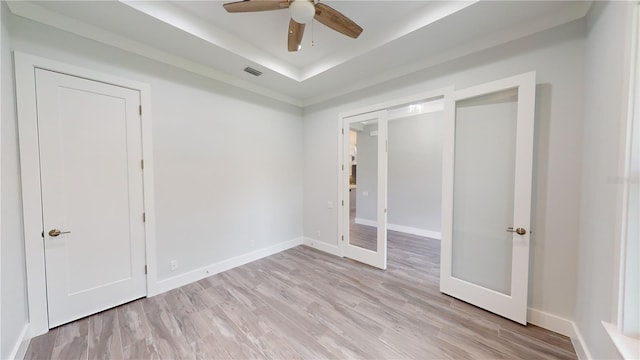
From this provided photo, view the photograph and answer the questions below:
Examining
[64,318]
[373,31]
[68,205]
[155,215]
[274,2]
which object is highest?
[373,31]

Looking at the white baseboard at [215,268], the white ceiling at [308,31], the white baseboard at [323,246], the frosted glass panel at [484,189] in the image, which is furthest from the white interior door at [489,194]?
the white baseboard at [215,268]

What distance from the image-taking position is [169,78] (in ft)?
8.63

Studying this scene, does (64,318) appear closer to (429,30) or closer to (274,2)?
(274,2)

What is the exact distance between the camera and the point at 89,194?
7.03 feet

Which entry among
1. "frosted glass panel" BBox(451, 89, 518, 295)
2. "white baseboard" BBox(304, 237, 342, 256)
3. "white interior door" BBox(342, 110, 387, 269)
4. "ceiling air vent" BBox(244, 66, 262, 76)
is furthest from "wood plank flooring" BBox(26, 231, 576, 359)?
"ceiling air vent" BBox(244, 66, 262, 76)

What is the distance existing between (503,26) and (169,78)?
12.1ft

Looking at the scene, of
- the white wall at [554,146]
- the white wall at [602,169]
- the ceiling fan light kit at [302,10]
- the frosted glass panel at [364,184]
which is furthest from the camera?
the frosted glass panel at [364,184]

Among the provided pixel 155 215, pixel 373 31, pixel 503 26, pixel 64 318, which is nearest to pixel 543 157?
pixel 503 26

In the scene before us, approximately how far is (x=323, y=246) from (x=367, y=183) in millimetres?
1726

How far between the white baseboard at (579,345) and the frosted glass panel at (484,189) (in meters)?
0.46

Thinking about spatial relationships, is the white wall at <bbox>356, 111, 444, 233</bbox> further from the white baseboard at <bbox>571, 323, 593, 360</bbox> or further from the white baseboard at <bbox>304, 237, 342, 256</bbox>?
the white baseboard at <bbox>571, 323, 593, 360</bbox>

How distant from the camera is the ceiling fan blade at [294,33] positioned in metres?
1.92

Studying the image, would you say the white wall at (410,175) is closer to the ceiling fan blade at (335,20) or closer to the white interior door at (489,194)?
the white interior door at (489,194)

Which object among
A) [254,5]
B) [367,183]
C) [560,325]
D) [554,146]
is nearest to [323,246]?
[367,183]
